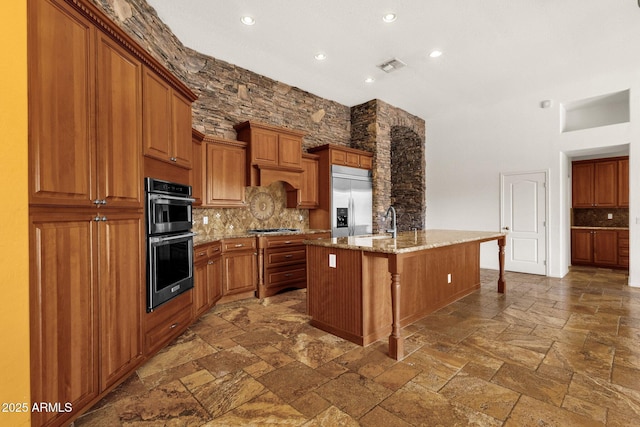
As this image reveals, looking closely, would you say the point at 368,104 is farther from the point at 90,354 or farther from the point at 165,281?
the point at 90,354

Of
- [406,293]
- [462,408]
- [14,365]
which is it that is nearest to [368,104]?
[406,293]

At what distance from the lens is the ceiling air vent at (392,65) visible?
14.2 ft

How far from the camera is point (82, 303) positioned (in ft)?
5.56

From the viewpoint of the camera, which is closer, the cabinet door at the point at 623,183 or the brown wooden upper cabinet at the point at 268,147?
the brown wooden upper cabinet at the point at 268,147

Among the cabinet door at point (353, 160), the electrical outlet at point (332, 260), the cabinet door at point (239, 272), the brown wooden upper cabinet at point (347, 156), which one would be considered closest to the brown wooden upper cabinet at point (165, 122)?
the cabinet door at point (239, 272)

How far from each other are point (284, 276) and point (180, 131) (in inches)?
99.3

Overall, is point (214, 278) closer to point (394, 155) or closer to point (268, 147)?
point (268, 147)

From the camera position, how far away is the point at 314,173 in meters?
5.34

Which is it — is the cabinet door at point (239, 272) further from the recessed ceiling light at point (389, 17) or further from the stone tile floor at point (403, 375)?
the recessed ceiling light at point (389, 17)

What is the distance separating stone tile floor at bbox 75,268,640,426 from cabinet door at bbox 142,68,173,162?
1.72 metres

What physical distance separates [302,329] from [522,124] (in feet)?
18.4

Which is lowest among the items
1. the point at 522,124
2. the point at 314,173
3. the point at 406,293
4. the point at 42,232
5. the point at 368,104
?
the point at 406,293

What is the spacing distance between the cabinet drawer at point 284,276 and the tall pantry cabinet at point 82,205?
2204 millimetres

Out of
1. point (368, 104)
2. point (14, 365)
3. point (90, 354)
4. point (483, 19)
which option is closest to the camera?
point (14, 365)
